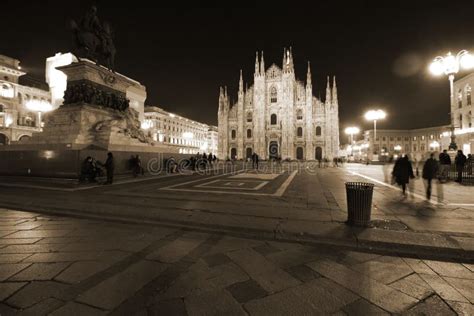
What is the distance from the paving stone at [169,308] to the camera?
1989 mm

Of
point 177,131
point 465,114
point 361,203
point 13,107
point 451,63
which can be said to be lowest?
point 361,203

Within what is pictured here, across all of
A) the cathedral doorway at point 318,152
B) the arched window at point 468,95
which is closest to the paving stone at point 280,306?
the arched window at point 468,95

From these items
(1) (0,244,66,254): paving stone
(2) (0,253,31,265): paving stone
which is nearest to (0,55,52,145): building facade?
(1) (0,244,66,254): paving stone

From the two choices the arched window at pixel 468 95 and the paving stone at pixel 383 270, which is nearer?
the paving stone at pixel 383 270

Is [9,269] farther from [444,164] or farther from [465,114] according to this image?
[465,114]

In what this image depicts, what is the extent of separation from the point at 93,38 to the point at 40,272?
13.9 meters

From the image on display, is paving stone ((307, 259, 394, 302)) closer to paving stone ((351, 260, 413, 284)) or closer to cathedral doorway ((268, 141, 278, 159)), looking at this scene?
paving stone ((351, 260, 413, 284))

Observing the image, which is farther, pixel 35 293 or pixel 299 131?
pixel 299 131

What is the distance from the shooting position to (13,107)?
36.2 metres

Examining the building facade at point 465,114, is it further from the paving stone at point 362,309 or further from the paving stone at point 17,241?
the paving stone at point 17,241

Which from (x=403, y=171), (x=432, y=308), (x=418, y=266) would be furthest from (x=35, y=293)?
(x=403, y=171)

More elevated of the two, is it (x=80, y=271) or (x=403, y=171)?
(x=403, y=171)

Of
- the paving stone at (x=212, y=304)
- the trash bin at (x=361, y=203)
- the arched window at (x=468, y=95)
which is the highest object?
the arched window at (x=468, y=95)

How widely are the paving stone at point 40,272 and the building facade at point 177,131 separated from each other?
47.7 m
